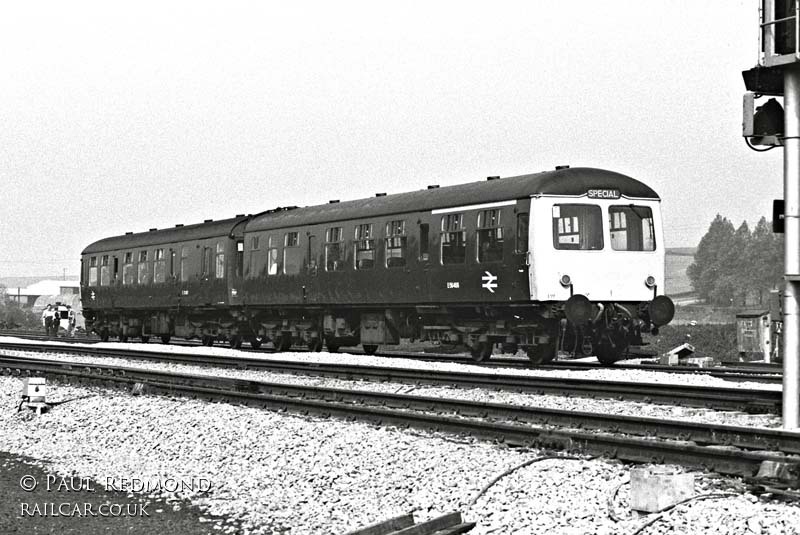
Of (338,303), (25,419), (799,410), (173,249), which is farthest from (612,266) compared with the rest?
(173,249)

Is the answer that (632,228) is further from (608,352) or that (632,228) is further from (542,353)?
(542,353)

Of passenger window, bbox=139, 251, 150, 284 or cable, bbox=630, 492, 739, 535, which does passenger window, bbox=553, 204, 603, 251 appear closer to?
cable, bbox=630, 492, 739, 535

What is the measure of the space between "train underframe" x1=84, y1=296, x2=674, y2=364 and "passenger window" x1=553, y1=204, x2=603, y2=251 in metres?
1.03

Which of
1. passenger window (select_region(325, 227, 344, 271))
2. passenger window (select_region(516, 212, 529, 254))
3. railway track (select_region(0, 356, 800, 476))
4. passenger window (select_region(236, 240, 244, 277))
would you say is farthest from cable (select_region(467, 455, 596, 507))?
passenger window (select_region(236, 240, 244, 277))

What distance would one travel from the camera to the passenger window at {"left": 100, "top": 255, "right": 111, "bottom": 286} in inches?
1350

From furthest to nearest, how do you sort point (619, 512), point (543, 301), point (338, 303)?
point (338, 303) < point (543, 301) < point (619, 512)

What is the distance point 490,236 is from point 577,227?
60.9 inches

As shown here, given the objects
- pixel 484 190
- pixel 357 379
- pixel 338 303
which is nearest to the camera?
pixel 357 379

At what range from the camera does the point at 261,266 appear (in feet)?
85.4

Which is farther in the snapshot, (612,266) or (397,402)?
(612,266)

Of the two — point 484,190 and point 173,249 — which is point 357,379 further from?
point 173,249

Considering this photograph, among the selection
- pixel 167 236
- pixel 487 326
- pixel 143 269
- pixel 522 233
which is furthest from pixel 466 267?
pixel 143 269

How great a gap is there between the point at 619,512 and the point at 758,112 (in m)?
5.82

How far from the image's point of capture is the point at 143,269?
31875 millimetres
